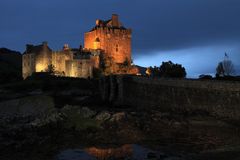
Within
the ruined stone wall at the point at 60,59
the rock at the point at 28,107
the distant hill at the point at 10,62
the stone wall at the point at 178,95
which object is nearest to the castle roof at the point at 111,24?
the ruined stone wall at the point at 60,59

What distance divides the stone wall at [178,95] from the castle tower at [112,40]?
86.0ft

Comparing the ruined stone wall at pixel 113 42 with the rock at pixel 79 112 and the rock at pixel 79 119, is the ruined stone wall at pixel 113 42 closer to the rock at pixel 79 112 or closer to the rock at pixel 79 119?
the rock at pixel 79 112

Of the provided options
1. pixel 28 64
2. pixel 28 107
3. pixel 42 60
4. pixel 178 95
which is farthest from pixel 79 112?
pixel 28 64

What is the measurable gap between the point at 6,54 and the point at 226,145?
3607 inches

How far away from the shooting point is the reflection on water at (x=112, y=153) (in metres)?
22.0

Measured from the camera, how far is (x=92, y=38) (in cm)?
7638

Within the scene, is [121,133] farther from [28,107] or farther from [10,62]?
[10,62]

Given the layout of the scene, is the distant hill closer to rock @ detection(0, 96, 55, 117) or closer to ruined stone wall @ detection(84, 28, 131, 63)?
ruined stone wall @ detection(84, 28, 131, 63)

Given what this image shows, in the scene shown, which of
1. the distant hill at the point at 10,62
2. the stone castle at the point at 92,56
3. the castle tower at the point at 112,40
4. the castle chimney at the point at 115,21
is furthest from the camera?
the distant hill at the point at 10,62

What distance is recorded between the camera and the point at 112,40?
75.4 m

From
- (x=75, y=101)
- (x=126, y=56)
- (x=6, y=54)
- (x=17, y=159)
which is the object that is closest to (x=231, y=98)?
(x=17, y=159)

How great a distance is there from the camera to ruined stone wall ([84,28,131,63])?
74688 millimetres

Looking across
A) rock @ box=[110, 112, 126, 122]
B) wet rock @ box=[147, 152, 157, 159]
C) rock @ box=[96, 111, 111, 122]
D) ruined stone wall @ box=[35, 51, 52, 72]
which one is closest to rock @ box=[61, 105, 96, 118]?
rock @ box=[96, 111, 111, 122]

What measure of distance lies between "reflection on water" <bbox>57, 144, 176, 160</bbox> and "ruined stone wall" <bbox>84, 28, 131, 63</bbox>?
49886 millimetres
